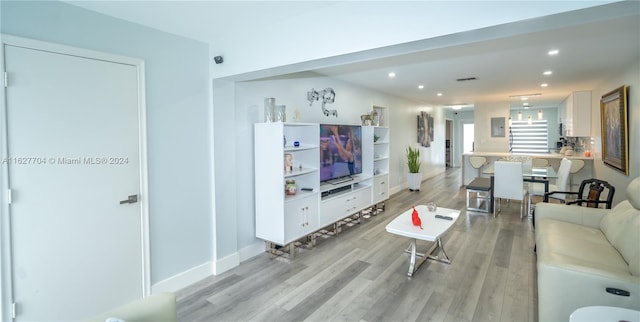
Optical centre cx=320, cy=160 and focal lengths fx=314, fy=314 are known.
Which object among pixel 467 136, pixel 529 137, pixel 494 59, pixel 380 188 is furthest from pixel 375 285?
pixel 467 136

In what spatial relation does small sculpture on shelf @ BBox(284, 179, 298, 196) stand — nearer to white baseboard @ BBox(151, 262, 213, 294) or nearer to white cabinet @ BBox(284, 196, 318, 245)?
white cabinet @ BBox(284, 196, 318, 245)

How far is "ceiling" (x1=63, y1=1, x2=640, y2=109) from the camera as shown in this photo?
2590 millimetres

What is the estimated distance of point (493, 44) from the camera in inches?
130

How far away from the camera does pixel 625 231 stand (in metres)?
2.51

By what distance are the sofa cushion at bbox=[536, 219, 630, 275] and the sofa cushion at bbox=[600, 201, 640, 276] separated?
0.18ft

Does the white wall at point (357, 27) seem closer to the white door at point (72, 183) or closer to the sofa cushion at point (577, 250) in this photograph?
the white door at point (72, 183)

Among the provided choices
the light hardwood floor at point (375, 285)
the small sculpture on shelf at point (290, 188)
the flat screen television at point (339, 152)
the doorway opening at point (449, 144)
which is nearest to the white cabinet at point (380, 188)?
the flat screen television at point (339, 152)

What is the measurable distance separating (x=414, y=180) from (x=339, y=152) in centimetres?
356

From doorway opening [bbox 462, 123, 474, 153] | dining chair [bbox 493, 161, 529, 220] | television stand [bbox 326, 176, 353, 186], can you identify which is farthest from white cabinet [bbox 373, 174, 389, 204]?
doorway opening [bbox 462, 123, 474, 153]

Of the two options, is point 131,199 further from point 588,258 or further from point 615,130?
point 615,130

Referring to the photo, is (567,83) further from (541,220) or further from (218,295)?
(218,295)

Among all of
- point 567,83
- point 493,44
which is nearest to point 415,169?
point 567,83

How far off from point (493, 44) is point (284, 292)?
3280 millimetres

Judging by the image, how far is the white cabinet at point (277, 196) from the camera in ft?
11.6
